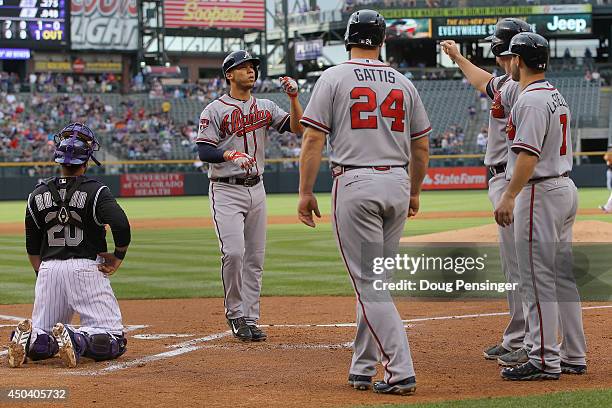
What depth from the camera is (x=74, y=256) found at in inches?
249

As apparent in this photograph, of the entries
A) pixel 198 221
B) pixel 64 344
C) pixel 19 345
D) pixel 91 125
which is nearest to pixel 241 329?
pixel 64 344

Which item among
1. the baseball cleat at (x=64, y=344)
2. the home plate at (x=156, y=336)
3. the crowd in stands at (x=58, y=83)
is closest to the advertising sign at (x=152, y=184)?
the crowd in stands at (x=58, y=83)

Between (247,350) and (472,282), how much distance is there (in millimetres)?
4782

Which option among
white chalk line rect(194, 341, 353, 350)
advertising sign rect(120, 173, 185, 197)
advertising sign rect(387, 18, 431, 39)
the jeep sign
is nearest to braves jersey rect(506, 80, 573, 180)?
white chalk line rect(194, 341, 353, 350)

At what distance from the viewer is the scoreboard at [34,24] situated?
142ft

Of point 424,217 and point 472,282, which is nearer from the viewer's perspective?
point 472,282

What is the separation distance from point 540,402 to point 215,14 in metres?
49.7

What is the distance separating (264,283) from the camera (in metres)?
11.1

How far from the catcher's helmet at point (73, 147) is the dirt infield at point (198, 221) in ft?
46.9

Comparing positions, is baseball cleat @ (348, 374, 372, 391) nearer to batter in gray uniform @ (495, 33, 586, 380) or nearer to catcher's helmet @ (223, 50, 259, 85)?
batter in gray uniform @ (495, 33, 586, 380)

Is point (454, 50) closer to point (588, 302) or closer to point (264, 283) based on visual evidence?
point (588, 302)

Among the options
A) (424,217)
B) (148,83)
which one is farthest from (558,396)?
(148,83)

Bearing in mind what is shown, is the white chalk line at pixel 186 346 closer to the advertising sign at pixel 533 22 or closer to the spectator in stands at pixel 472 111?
the spectator in stands at pixel 472 111

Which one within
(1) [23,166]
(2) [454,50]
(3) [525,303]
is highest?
(2) [454,50]
